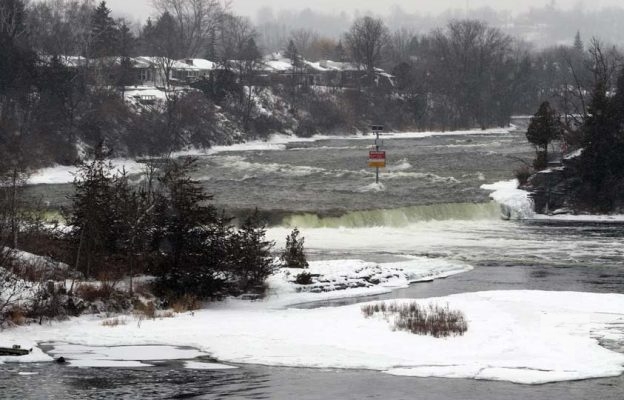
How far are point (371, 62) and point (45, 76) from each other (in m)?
74.8

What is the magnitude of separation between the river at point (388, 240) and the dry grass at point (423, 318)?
2742mm

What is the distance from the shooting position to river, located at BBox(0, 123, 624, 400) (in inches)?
637

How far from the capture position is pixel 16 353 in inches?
719

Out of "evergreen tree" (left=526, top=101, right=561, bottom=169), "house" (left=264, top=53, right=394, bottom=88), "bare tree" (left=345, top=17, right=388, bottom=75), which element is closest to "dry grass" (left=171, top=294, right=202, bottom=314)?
"evergreen tree" (left=526, top=101, right=561, bottom=169)

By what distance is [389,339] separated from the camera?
20.1 metres

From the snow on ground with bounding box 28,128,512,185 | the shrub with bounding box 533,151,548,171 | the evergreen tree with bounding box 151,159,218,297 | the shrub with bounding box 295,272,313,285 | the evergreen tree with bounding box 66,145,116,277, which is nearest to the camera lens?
the evergreen tree with bounding box 151,159,218,297

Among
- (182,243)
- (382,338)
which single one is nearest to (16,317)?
(182,243)

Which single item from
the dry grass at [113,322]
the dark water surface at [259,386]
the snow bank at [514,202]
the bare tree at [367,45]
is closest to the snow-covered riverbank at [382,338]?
the dry grass at [113,322]

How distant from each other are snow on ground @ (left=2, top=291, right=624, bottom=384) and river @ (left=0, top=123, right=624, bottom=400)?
733 mm

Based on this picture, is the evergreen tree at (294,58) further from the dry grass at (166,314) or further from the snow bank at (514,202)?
the dry grass at (166,314)

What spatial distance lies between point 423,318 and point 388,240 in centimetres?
1706

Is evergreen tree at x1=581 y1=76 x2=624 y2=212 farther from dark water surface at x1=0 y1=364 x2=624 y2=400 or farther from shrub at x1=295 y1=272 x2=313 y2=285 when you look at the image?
dark water surface at x1=0 y1=364 x2=624 y2=400

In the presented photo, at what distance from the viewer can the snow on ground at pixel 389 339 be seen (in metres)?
17.9

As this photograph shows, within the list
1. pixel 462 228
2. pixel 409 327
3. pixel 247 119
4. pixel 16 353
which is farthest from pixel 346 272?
pixel 247 119
